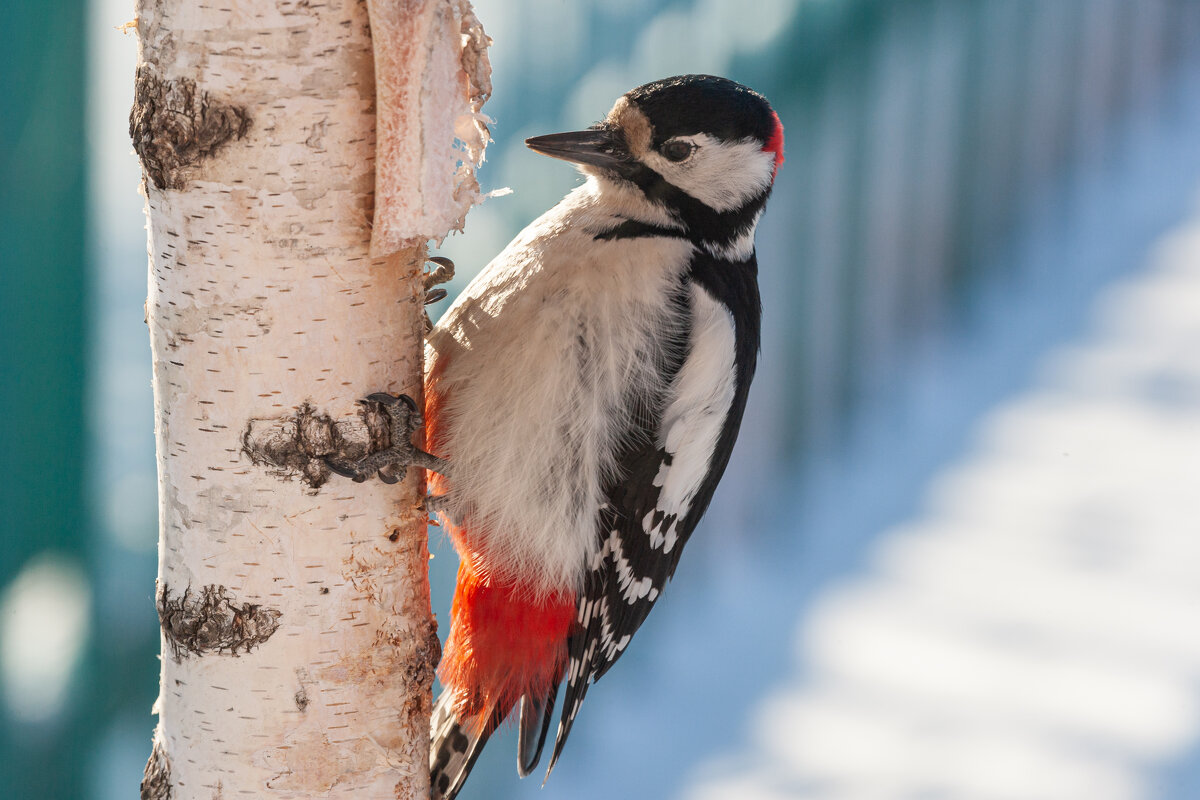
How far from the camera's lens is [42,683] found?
7.75 ft

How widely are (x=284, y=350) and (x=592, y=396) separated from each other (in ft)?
1.46

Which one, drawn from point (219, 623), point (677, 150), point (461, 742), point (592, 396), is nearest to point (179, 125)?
point (219, 623)

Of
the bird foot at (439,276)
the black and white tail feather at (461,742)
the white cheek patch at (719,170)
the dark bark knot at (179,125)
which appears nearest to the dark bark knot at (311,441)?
the dark bark knot at (179,125)

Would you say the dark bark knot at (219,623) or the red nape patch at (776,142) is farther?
the red nape patch at (776,142)

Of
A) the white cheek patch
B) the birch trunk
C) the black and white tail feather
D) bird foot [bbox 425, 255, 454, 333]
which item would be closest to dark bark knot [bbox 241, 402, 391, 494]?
the birch trunk

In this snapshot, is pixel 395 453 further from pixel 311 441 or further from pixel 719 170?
pixel 719 170

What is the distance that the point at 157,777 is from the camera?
1.19 meters

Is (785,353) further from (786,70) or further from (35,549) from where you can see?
(35,549)

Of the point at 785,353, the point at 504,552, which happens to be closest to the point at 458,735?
the point at 504,552

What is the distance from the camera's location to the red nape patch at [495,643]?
5.10ft

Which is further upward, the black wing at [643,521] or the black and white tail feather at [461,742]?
the black wing at [643,521]

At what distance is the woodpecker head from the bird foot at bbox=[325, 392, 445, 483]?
1.63 ft

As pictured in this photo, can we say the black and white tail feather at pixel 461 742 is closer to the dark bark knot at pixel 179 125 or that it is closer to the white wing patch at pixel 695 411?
the white wing patch at pixel 695 411

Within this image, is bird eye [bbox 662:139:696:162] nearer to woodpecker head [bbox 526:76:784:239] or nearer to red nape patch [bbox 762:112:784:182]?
woodpecker head [bbox 526:76:784:239]
